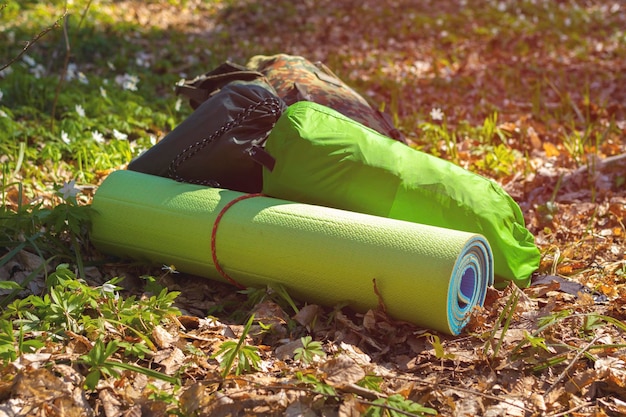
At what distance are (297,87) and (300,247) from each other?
4.61 feet

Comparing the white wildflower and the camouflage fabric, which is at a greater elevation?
the camouflage fabric

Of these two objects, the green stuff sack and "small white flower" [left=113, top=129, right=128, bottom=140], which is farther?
"small white flower" [left=113, top=129, right=128, bottom=140]

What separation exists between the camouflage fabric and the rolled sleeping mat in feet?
3.55

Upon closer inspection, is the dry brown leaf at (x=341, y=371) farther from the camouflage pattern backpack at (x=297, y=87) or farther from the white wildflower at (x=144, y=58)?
the white wildflower at (x=144, y=58)

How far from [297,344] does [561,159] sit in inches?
128

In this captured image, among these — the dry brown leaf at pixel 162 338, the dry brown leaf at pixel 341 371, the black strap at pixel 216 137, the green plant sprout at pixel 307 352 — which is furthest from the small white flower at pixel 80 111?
the dry brown leaf at pixel 341 371

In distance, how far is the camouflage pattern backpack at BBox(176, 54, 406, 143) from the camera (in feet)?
→ 13.7

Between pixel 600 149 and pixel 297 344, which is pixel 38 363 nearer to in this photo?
pixel 297 344

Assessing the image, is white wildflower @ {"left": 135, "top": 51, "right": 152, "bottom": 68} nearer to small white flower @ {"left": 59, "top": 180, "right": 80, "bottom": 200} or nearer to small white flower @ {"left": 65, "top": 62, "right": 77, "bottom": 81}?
small white flower @ {"left": 65, "top": 62, "right": 77, "bottom": 81}

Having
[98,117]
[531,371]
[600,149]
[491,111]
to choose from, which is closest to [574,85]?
[491,111]

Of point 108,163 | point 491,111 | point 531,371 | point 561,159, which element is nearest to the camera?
point 531,371

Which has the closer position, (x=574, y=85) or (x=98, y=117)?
(x=98, y=117)

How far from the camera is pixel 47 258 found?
11.2ft

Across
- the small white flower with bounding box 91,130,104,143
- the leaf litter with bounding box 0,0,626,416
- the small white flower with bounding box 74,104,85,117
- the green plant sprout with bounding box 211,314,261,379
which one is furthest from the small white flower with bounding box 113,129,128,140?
the green plant sprout with bounding box 211,314,261,379
